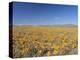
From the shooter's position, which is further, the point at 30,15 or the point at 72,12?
the point at 72,12

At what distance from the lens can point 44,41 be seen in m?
2.30

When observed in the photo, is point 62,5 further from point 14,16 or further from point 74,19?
point 14,16

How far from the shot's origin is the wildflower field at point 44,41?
220 centimetres

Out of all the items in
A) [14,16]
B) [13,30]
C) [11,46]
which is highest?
[14,16]

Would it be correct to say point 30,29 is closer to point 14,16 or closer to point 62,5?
point 14,16

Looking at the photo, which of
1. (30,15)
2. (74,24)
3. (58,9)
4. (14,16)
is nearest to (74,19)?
(74,24)

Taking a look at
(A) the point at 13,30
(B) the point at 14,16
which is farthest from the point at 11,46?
(B) the point at 14,16

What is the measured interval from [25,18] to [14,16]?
0.11 metres

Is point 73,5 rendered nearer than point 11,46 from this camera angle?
No

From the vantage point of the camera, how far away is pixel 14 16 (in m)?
2.18

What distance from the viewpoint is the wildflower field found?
7.20 ft

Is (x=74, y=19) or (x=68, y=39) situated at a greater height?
(x=74, y=19)

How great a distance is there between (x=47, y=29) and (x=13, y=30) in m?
0.36

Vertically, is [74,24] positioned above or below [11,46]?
above
